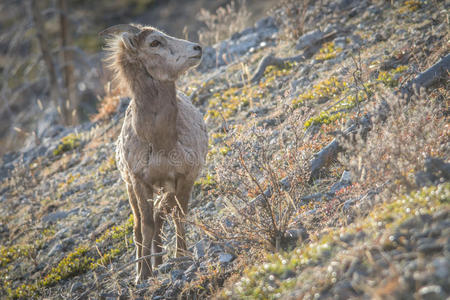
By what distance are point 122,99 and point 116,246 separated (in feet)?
21.7

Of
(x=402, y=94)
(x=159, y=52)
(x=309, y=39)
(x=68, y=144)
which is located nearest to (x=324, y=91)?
(x=402, y=94)

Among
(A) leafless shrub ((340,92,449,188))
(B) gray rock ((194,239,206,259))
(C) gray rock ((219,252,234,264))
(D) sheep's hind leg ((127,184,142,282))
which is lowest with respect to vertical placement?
(B) gray rock ((194,239,206,259))

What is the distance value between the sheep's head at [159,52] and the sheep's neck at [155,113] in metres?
0.15

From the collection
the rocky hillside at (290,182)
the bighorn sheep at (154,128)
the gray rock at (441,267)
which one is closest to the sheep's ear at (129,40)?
the bighorn sheep at (154,128)

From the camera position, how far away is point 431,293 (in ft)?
8.66

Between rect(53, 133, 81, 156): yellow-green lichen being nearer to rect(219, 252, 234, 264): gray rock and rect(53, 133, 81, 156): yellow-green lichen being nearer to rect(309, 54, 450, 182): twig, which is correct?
rect(309, 54, 450, 182): twig

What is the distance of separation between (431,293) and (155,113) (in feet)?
12.5

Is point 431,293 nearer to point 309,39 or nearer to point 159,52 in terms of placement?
point 159,52

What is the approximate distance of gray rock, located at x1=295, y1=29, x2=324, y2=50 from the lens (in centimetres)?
1050

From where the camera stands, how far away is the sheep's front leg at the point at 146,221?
5.57 metres

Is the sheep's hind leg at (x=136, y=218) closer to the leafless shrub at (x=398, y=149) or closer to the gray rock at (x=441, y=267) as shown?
the leafless shrub at (x=398, y=149)

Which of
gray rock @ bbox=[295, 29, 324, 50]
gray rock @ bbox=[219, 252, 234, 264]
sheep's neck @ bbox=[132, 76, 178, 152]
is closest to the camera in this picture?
gray rock @ bbox=[219, 252, 234, 264]

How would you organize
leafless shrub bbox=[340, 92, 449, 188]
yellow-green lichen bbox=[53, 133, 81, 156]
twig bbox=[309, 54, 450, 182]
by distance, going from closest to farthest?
leafless shrub bbox=[340, 92, 449, 188] → twig bbox=[309, 54, 450, 182] → yellow-green lichen bbox=[53, 133, 81, 156]

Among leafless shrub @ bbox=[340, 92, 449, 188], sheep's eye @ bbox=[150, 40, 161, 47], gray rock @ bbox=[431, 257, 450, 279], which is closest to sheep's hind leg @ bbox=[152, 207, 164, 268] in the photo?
sheep's eye @ bbox=[150, 40, 161, 47]
